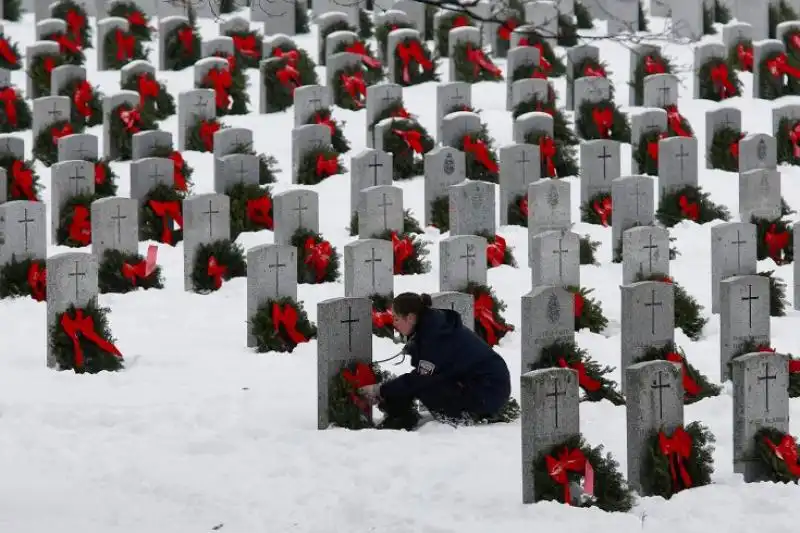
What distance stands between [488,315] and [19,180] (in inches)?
175

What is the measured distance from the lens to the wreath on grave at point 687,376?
30.8 ft

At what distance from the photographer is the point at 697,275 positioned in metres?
12.0

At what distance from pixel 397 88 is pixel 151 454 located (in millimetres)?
7186

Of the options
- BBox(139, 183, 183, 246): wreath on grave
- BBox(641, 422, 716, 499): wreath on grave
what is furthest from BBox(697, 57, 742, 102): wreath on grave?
BBox(641, 422, 716, 499): wreath on grave

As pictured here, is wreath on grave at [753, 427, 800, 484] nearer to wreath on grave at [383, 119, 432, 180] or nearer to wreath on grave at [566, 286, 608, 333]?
wreath on grave at [566, 286, 608, 333]

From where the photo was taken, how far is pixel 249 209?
42.5ft

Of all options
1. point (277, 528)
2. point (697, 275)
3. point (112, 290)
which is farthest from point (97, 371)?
point (697, 275)

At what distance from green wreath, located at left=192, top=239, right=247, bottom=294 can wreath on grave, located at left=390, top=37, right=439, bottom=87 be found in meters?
5.39

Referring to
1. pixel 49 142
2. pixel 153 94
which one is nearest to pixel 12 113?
pixel 49 142

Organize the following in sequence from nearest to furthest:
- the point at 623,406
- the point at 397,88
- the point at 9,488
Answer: the point at 9,488 → the point at 623,406 → the point at 397,88

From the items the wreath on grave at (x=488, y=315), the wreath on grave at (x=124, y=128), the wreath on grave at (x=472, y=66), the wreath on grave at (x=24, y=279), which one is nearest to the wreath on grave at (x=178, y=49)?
the wreath on grave at (x=472, y=66)

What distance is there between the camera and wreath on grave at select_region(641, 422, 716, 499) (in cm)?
781

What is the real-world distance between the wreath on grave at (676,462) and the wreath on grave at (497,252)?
4.19 m

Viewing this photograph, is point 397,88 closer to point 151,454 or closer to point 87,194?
point 87,194
